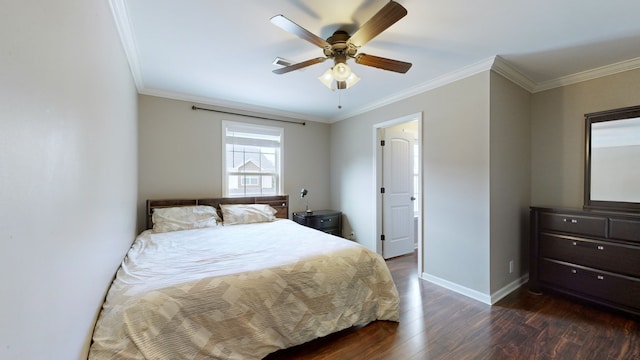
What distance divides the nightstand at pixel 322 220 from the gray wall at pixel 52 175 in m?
2.74

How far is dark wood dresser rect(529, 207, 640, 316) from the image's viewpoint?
226 cm

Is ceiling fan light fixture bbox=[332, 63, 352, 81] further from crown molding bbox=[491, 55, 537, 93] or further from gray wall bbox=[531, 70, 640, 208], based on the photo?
gray wall bbox=[531, 70, 640, 208]

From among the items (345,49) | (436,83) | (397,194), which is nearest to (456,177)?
(436,83)

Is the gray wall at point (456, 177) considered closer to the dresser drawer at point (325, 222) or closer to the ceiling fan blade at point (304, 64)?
the dresser drawer at point (325, 222)

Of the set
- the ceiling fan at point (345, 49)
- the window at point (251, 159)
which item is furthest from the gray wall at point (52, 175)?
the window at point (251, 159)

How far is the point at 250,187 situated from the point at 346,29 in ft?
9.33

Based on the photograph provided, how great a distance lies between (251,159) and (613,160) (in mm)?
4454

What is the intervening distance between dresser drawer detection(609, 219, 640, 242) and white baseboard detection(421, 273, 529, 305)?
103 cm

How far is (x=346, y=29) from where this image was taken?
6.60 feet

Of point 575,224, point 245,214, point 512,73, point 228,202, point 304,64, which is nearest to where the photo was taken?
point 304,64

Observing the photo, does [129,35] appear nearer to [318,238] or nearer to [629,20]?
[318,238]

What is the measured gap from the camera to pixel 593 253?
2451 mm

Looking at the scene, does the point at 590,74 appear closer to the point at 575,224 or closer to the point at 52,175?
the point at 575,224

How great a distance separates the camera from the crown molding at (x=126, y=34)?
5.63ft
